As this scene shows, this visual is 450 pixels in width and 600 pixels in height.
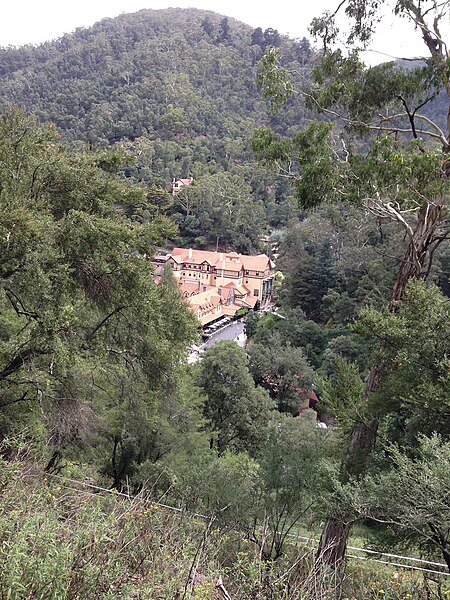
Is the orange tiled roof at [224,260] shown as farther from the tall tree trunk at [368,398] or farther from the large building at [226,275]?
the tall tree trunk at [368,398]

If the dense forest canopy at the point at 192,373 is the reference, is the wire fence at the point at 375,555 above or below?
below

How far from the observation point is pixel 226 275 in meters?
38.8

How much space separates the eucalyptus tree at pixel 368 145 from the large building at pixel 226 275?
31.3 meters

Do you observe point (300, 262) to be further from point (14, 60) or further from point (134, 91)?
point (14, 60)

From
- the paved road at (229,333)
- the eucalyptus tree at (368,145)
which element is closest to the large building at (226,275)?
the paved road at (229,333)

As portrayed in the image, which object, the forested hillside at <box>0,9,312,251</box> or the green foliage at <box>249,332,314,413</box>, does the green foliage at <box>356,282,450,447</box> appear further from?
the forested hillside at <box>0,9,312,251</box>

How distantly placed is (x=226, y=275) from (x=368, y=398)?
113 feet

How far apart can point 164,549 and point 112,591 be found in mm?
670

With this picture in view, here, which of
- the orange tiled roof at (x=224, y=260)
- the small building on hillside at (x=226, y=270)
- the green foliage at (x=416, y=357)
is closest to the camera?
the green foliage at (x=416, y=357)

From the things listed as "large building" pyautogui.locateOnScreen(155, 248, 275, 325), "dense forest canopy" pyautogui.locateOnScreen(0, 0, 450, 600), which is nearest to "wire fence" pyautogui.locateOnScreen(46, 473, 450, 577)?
"dense forest canopy" pyautogui.locateOnScreen(0, 0, 450, 600)

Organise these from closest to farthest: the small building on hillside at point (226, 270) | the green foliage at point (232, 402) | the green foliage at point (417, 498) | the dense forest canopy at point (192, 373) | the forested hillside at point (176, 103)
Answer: the dense forest canopy at point (192, 373), the green foliage at point (417, 498), the green foliage at point (232, 402), the small building on hillside at point (226, 270), the forested hillside at point (176, 103)

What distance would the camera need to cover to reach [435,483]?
310 cm

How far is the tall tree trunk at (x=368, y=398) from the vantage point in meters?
4.45

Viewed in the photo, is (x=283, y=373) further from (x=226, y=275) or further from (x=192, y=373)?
(x=226, y=275)
